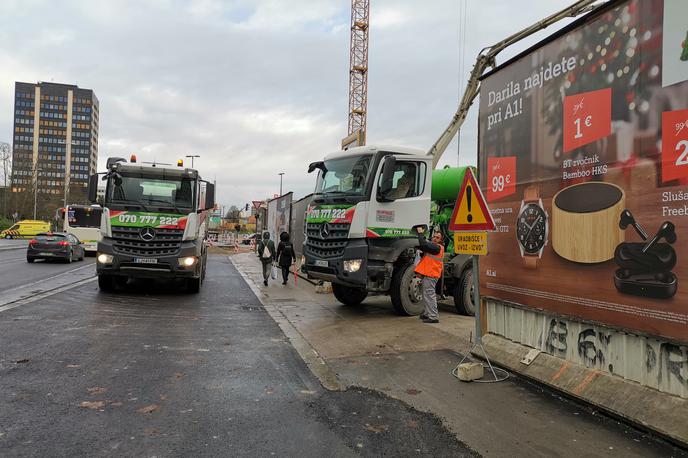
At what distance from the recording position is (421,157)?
9.48 m

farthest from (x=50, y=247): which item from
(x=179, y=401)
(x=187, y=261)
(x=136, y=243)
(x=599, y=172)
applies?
(x=599, y=172)

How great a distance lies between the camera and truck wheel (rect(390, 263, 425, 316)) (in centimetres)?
921

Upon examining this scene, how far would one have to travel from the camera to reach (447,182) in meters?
10.7

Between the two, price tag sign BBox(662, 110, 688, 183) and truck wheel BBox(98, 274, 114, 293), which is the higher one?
price tag sign BBox(662, 110, 688, 183)

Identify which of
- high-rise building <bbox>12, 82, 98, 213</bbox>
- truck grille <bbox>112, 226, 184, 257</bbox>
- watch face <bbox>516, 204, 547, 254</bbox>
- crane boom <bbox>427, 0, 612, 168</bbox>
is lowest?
truck grille <bbox>112, 226, 184, 257</bbox>

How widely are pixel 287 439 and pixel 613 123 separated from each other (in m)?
4.09

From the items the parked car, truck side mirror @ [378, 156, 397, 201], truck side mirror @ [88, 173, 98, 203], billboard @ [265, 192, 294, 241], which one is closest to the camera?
truck side mirror @ [378, 156, 397, 201]

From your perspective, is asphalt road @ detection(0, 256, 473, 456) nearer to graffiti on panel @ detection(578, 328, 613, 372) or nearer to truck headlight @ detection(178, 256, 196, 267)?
graffiti on panel @ detection(578, 328, 613, 372)

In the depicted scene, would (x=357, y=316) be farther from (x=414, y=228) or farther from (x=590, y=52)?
(x=590, y=52)

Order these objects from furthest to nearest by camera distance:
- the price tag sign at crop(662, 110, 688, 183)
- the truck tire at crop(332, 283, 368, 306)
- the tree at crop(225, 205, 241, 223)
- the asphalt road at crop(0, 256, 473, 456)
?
1. the tree at crop(225, 205, 241, 223)
2. the truck tire at crop(332, 283, 368, 306)
3. the price tag sign at crop(662, 110, 688, 183)
4. the asphalt road at crop(0, 256, 473, 456)

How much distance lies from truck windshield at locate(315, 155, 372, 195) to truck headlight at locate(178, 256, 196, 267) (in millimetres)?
3560

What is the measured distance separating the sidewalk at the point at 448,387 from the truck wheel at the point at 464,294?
31 cm

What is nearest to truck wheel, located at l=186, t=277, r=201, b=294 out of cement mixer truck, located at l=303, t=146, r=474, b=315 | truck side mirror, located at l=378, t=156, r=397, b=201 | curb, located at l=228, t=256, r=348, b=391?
curb, located at l=228, t=256, r=348, b=391

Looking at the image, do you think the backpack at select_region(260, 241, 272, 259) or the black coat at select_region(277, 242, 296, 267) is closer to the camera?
the backpack at select_region(260, 241, 272, 259)
